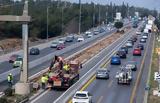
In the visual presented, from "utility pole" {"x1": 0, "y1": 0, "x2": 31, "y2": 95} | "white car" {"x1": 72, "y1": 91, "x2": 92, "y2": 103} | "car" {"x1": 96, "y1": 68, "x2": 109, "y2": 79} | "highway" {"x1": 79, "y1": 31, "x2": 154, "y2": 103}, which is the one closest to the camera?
"white car" {"x1": 72, "y1": 91, "x2": 92, "y2": 103}

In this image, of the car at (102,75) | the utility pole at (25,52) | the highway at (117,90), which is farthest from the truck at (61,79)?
the car at (102,75)

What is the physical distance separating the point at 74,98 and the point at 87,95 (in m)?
0.97

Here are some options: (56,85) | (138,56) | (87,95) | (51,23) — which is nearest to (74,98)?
(87,95)

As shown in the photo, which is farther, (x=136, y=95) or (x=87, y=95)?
(x=136, y=95)

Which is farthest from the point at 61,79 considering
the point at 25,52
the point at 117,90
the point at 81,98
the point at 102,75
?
the point at 102,75

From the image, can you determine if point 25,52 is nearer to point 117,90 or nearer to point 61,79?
point 61,79

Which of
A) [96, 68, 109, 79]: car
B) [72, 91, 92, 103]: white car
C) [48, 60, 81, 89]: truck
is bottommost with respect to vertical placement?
[96, 68, 109, 79]: car

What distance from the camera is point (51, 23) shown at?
156 m

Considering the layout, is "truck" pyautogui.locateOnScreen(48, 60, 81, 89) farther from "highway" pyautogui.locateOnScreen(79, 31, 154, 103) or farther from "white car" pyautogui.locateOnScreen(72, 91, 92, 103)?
"white car" pyautogui.locateOnScreen(72, 91, 92, 103)

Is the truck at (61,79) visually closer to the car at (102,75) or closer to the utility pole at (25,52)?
the utility pole at (25,52)

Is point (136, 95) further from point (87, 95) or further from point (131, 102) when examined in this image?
point (87, 95)

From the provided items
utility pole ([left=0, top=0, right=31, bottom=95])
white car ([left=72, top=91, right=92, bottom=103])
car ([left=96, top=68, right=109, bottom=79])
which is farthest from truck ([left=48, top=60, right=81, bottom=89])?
white car ([left=72, top=91, right=92, bottom=103])

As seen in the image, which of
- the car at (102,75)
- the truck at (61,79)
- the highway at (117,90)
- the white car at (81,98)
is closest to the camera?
the white car at (81,98)

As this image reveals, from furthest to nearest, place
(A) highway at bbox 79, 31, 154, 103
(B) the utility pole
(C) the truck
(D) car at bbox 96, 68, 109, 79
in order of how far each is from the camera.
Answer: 1. (D) car at bbox 96, 68, 109, 79
2. (C) the truck
3. (A) highway at bbox 79, 31, 154, 103
4. (B) the utility pole
